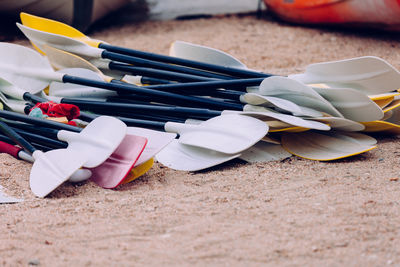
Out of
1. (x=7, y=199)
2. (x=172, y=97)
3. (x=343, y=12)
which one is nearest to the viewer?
(x=7, y=199)

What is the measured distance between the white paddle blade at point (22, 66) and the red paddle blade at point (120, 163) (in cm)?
71

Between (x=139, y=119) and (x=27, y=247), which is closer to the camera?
(x=27, y=247)

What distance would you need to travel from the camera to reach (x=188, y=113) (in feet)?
6.63

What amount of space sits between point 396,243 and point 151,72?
1.33 m

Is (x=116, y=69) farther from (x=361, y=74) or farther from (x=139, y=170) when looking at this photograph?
(x=361, y=74)

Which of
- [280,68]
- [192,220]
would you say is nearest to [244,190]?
[192,220]

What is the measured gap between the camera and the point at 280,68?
321 cm

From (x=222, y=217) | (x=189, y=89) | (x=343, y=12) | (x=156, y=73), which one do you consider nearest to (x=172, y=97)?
(x=189, y=89)

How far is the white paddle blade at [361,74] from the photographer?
194 centimetres

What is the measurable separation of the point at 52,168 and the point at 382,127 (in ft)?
4.02

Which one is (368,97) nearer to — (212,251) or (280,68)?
(212,251)

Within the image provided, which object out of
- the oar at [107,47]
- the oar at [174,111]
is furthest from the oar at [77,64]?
the oar at [174,111]

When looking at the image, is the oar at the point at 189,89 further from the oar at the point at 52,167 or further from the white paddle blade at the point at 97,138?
the oar at the point at 52,167

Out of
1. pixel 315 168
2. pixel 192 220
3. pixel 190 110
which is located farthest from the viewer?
pixel 190 110
